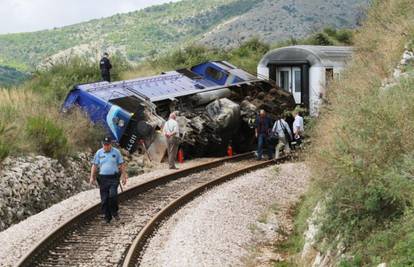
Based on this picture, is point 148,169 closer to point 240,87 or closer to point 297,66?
point 240,87

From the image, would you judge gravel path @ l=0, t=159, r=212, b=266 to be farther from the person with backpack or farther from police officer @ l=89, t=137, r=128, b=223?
the person with backpack

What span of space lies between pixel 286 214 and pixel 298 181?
11.1ft

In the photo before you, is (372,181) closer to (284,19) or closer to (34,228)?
(34,228)

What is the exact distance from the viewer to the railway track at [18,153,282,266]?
1044 centimetres

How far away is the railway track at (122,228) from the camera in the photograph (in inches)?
411

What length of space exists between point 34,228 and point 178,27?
132528 mm

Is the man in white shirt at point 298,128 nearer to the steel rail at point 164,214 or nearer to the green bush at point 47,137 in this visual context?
the steel rail at point 164,214

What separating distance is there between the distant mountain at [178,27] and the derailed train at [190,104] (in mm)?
77017

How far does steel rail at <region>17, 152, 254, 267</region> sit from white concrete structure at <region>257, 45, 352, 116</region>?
22.1 ft

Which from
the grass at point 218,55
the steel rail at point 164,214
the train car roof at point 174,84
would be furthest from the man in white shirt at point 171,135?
the grass at point 218,55

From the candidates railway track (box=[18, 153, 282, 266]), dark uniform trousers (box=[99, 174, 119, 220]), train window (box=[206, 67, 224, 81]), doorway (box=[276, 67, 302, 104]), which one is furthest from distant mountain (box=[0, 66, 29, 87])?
dark uniform trousers (box=[99, 174, 119, 220])

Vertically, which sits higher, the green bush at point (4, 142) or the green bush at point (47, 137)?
the green bush at point (4, 142)

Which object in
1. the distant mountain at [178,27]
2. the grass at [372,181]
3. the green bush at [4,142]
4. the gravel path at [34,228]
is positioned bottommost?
the distant mountain at [178,27]

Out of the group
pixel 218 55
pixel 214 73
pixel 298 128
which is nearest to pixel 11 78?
pixel 218 55
